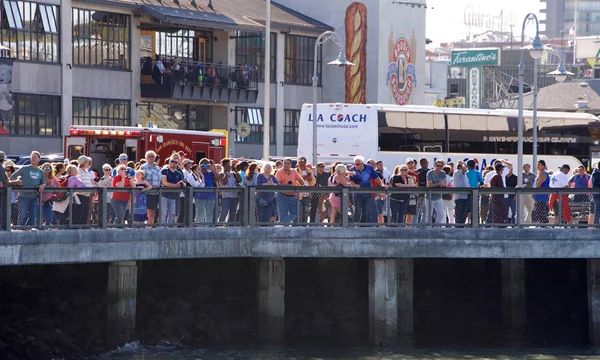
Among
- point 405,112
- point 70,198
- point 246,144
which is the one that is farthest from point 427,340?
point 246,144

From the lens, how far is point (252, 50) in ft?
202

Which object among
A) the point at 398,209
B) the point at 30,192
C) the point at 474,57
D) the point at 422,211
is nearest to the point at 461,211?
the point at 422,211

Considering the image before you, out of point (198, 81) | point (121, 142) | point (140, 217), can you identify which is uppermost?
point (198, 81)

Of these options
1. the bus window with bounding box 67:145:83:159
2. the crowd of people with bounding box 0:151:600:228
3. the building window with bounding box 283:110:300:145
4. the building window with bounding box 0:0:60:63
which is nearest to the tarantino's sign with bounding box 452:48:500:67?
the building window with bounding box 283:110:300:145

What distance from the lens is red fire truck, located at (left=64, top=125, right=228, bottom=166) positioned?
3772 cm

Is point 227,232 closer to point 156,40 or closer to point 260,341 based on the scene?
point 260,341

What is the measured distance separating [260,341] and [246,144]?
36.0 metres

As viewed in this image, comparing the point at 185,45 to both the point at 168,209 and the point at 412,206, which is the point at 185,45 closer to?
the point at 412,206

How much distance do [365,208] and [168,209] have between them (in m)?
3.90

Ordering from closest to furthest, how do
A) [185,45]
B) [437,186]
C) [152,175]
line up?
Answer: [152,175], [437,186], [185,45]

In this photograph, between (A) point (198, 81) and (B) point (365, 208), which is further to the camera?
(A) point (198, 81)

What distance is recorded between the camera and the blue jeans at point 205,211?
80.5 feet

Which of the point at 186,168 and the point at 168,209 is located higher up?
the point at 186,168

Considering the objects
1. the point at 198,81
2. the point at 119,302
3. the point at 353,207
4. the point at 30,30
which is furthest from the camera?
the point at 198,81
